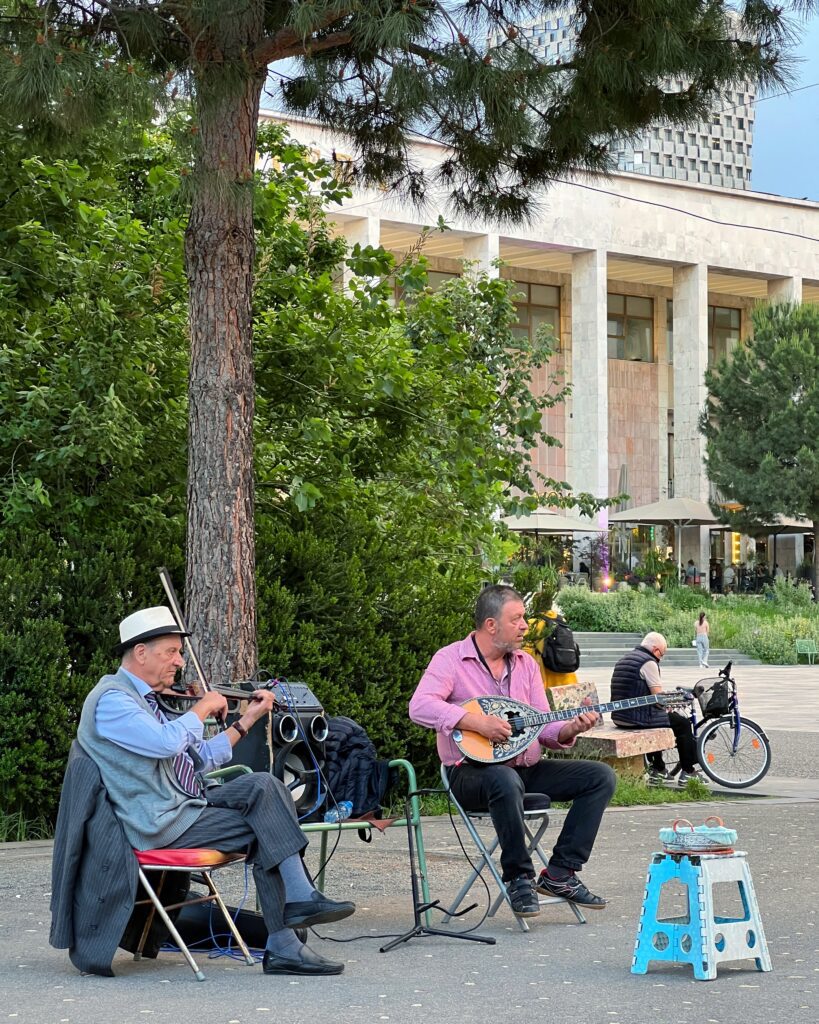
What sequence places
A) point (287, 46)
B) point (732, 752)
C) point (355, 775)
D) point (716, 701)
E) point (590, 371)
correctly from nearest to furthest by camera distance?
point (355, 775)
point (287, 46)
point (732, 752)
point (716, 701)
point (590, 371)

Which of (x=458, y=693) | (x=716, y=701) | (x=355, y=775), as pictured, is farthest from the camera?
(x=716, y=701)

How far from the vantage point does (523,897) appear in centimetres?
739

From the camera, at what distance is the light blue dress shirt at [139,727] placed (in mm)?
6379

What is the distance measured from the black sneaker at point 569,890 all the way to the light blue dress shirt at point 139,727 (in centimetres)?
200

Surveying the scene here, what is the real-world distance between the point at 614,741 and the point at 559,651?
2.85ft

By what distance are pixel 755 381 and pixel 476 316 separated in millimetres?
24172

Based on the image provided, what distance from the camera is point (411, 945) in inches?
279

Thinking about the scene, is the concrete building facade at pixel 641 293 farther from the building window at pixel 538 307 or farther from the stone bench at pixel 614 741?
the stone bench at pixel 614 741

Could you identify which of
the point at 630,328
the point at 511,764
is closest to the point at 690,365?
the point at 630,328

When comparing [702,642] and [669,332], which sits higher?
[669,332]

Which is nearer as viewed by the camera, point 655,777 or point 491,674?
point 491,674

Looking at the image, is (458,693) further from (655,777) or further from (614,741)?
(655,777)

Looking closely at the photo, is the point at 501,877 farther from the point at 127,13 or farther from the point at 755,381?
the point at 755,381

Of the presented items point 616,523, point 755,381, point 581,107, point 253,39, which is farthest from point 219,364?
point 616,523
